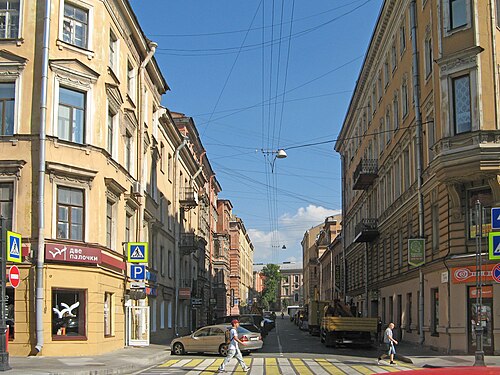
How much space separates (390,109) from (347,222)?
1153 inches

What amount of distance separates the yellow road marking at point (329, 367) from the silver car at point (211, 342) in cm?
382

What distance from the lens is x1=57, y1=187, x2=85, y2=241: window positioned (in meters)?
24.5

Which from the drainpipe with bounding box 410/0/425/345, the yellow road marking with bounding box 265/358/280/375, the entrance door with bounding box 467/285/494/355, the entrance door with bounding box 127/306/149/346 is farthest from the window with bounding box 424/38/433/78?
the entrance door with bounding box 127/306/149/346

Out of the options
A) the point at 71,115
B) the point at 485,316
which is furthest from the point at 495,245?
the point at 71,115

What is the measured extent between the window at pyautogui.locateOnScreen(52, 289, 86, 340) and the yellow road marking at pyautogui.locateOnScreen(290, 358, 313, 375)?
7.70 meters

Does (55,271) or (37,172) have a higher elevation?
(37,172)

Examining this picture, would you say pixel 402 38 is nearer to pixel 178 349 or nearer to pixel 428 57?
pixel 428 57

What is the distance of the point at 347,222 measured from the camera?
230 ft

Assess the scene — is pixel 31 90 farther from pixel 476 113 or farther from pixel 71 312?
pixel 476 113

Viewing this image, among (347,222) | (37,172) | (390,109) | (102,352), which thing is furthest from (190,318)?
(37,172)

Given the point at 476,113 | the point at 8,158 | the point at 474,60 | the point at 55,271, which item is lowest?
the point at 55,271

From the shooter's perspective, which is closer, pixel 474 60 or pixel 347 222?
pixel 474 60

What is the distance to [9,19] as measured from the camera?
24844 mm

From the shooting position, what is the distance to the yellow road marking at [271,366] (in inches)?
802
